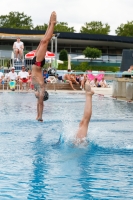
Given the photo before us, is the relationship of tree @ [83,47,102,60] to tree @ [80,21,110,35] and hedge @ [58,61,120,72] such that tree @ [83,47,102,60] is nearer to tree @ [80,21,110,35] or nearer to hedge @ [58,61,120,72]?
hedge @ [58,61,120,72]

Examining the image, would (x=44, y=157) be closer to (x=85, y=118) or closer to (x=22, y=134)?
(x=85, y=118)

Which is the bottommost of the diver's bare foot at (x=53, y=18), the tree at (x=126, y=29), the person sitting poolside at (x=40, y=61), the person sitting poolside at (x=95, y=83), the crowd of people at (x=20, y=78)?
the person sitting poolside at (x=95, y=83)

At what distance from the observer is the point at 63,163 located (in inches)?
272

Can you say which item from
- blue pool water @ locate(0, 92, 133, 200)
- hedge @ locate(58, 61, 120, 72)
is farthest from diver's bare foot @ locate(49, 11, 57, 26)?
hedge @ locate(58, 61, 120, 72)

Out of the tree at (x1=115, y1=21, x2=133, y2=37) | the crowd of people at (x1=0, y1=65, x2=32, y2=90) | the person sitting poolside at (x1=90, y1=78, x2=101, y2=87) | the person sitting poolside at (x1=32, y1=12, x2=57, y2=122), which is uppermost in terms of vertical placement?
the tree at (x1=115, y1=21, x2=133, y2=37)

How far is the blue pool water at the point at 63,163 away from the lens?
5.50 metres

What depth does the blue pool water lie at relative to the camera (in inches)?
216

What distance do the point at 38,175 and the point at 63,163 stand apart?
0.76 meters

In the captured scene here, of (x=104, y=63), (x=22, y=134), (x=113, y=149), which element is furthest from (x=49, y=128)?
(x=104, y=63)

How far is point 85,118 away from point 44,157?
0.86m

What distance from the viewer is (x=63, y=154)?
7520 millimetres

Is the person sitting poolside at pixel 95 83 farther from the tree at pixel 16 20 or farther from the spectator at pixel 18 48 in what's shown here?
the tree at pixel 16 20

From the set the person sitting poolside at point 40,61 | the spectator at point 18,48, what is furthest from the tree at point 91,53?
the person sitting poolside at point 40,61

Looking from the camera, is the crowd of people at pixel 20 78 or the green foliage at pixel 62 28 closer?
the crowd of people at pixel 20 78
